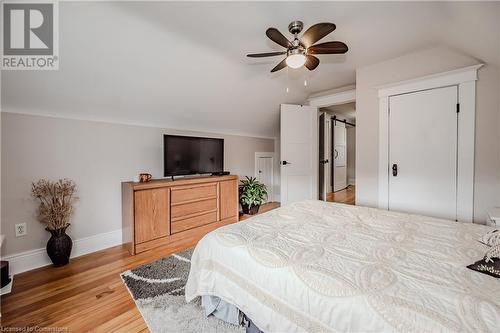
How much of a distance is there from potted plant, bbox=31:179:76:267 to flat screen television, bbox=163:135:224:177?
1075mm

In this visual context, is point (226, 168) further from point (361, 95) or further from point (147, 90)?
point (361, 95)

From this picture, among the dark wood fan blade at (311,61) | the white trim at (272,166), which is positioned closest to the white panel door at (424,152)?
the dark wood fan blade at (311,61)

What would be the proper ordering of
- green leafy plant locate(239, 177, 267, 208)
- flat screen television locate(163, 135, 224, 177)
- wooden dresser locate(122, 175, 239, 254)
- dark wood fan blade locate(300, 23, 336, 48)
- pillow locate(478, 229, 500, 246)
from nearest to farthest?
pillow locate(478, 229, 500, 246), dark wood fan blade locate(300, 23, 336, 48), wooden dresser locate(122, 175, 239, 254), flat screen television locate(163, 135, 224, 177), green leafy plant locate(239, 177, 267, 208)

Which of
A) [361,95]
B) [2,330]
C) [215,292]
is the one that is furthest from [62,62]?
[361,95]

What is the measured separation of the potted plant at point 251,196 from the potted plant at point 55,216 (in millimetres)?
2482

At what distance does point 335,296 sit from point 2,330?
6.82 feet

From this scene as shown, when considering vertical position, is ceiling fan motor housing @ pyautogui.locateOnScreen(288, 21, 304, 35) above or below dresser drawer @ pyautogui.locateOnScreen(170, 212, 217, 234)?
above

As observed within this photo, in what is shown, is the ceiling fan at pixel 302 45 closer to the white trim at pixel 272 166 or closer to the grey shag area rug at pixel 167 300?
the grey shag area rug at pixel 167 300

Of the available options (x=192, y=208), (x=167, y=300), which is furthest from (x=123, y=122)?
(x=167, y=300)

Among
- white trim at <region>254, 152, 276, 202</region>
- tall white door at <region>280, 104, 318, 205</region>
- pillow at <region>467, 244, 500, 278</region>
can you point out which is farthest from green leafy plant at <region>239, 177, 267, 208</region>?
pillow at <region>467, 244, 500, 278</region>

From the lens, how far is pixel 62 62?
1906 mm

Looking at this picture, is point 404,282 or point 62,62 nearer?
point 404,282

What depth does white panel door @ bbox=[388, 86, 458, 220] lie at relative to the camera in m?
2.29

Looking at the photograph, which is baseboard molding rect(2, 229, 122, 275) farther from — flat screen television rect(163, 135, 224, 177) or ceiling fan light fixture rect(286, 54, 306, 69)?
ceiling fan light fixture rect(286, 54, 306, 69)
